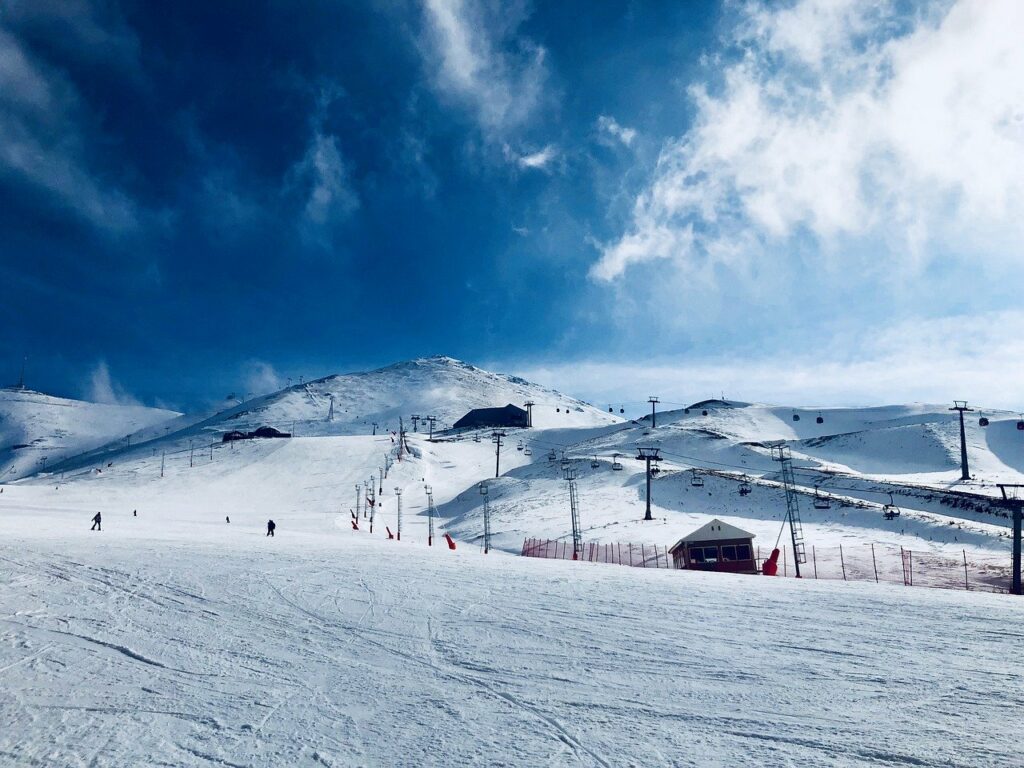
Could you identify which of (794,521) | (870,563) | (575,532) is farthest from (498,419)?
(870,563)

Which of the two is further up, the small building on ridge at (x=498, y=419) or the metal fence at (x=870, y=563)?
the small building on ridge at (x=498, y=419)

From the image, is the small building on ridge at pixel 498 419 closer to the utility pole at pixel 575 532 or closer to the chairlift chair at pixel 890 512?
the utility pole at pixel 575 532

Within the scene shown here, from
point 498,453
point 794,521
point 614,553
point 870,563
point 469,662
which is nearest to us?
point 469,662

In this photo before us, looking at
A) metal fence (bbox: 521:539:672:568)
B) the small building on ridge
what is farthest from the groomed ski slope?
the small building on ridge

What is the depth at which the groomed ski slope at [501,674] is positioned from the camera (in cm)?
702

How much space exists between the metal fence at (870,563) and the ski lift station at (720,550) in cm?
144

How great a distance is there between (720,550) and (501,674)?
2616 cm

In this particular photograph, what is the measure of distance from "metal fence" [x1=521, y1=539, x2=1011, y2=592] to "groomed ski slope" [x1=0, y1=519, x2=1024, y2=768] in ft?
38.0

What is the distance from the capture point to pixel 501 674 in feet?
31.3

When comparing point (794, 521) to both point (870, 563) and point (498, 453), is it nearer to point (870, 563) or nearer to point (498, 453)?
point (870, 563)

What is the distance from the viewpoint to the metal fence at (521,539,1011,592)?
2566 cm

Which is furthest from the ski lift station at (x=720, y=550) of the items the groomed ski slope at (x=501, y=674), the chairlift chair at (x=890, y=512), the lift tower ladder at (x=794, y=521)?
the chairlift chair at (x=890, y=512)

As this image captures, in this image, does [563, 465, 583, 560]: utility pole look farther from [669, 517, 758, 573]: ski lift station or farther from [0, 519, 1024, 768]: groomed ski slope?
[0, 519, 1024, 768]: groomed ski slope

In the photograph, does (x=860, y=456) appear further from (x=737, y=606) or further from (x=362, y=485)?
(x=737, y=606)
